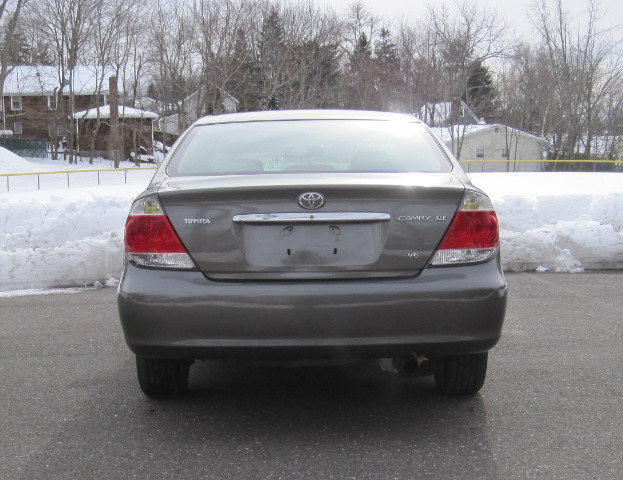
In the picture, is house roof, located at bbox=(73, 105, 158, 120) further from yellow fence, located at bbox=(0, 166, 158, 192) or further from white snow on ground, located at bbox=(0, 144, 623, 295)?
white snow on ground, located at bbox=(0, 144, 623, 295)

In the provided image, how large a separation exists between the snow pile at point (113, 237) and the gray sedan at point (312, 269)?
4.78m

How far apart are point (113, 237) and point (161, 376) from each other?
467 cm

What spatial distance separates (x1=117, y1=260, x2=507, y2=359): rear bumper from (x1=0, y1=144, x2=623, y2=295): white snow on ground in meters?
4.78

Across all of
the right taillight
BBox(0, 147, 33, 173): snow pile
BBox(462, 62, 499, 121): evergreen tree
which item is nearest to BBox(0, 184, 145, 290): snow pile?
the right taillight

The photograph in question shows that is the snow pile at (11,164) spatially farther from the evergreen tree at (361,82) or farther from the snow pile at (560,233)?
the snow pile at (560,233)

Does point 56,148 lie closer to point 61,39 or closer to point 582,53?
point 61,39

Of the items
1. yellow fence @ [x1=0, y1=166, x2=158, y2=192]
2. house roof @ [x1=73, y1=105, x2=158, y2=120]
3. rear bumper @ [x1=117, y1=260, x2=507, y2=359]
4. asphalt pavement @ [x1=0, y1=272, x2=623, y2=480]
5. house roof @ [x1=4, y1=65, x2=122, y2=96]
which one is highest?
house roof @ [x1=4, y1=65, x2=122, y2=96]

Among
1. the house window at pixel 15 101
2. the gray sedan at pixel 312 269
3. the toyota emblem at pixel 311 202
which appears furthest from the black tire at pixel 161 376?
the house window at pixel 15 101

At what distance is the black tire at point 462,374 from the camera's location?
148 inches

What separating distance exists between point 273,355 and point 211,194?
0.73m

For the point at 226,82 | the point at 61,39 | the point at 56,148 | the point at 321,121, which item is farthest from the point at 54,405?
the point at 56,148

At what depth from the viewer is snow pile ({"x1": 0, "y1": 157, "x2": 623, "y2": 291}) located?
7.82 meters

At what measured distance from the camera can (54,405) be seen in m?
3.89

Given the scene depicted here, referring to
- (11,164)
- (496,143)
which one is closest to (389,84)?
(496,143)
